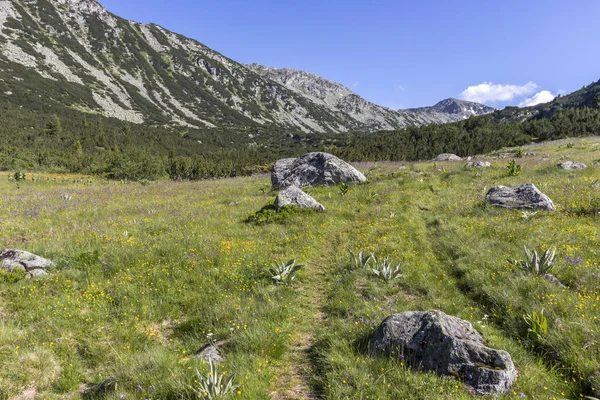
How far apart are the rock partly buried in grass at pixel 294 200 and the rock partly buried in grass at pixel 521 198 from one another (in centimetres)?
729

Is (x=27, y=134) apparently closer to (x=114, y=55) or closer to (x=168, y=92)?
(x=168, y=92)

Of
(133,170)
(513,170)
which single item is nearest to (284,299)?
(513,170)

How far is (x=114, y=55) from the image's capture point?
198000mm

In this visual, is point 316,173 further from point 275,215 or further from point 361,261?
point 361,261

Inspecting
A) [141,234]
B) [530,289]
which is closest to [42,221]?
[141,234]

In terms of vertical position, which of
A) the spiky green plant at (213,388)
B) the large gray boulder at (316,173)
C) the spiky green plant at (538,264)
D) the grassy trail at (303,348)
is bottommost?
the grassy trail at (303,348)

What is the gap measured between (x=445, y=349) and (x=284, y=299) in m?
3.42

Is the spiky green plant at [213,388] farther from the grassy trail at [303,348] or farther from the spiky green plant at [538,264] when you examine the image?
the spiky green plant at [538,264]

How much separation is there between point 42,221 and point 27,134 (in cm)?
9439

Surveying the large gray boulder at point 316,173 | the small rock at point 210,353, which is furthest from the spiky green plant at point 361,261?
the large gray boulder at point 316,173

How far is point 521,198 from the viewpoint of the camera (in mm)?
11273

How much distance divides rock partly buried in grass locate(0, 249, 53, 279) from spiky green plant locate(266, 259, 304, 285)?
5.74m

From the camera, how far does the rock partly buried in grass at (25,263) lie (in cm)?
715

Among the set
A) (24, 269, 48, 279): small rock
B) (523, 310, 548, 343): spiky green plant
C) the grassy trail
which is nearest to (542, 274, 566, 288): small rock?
(523, 310, 548, 343): spiky green plant
